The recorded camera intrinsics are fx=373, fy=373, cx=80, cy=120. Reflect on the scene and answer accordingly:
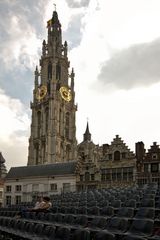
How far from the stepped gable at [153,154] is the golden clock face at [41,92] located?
214 feet

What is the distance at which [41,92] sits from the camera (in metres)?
116

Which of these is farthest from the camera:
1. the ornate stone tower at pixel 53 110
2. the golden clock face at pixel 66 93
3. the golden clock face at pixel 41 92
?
the golden clock face at pixel 66 93

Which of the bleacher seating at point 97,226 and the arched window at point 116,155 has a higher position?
the arched window at point 116,155

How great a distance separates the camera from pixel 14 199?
2611 inches

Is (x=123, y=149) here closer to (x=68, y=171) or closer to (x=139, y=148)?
(x=139, y=148)

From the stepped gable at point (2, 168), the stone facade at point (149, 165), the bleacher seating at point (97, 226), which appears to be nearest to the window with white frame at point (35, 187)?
the stone facade at point (149, 165)

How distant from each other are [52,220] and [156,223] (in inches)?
201

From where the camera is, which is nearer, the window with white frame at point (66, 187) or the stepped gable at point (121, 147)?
the stepped gable at point (121, 147)

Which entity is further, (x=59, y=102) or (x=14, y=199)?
(x=59, y=102)

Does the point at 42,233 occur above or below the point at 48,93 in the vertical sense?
below

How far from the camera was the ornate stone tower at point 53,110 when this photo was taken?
4188 inches

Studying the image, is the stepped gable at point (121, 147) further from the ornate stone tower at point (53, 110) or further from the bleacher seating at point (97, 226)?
the ornate stone tower at point (53, 110)

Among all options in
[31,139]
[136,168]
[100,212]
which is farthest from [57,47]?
[100,212]

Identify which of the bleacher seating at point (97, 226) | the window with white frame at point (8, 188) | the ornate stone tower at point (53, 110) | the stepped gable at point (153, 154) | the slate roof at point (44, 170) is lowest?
the bleacher seating at point (97, 226)
